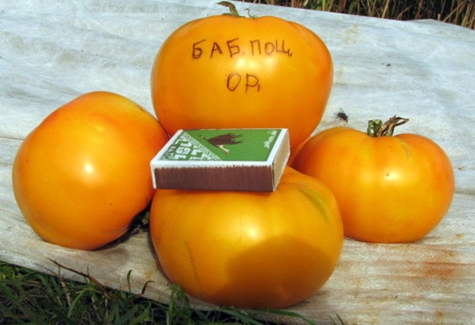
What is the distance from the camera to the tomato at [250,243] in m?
1.06

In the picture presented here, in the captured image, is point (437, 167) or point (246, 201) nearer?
point (246, 201)

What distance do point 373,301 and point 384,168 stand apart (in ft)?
0.91

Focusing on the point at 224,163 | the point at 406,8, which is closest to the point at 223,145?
the point at 224,163

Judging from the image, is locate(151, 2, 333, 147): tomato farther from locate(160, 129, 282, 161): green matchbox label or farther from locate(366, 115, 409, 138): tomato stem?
locate(366, 115, 409, 138): tomato stem

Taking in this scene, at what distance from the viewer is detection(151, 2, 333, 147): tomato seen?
1216 millimetres

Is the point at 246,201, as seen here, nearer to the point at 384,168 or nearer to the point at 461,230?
the point at 384,168

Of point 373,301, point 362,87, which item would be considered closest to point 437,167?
point 373,301

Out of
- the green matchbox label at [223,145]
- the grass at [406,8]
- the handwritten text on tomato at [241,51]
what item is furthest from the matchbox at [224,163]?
the grass at [406,8]

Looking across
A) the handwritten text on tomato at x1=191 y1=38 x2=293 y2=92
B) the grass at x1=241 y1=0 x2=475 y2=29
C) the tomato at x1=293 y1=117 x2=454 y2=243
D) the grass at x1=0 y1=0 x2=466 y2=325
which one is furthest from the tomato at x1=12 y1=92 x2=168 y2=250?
the grass at x1=241 y1=0 x2=475 y2=29

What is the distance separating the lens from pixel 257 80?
3.99 feet

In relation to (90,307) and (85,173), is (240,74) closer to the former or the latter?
(85,173)

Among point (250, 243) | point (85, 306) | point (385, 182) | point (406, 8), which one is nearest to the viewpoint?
point (250, 243)

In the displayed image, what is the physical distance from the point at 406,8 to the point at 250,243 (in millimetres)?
2406

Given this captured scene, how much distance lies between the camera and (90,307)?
1.18m
